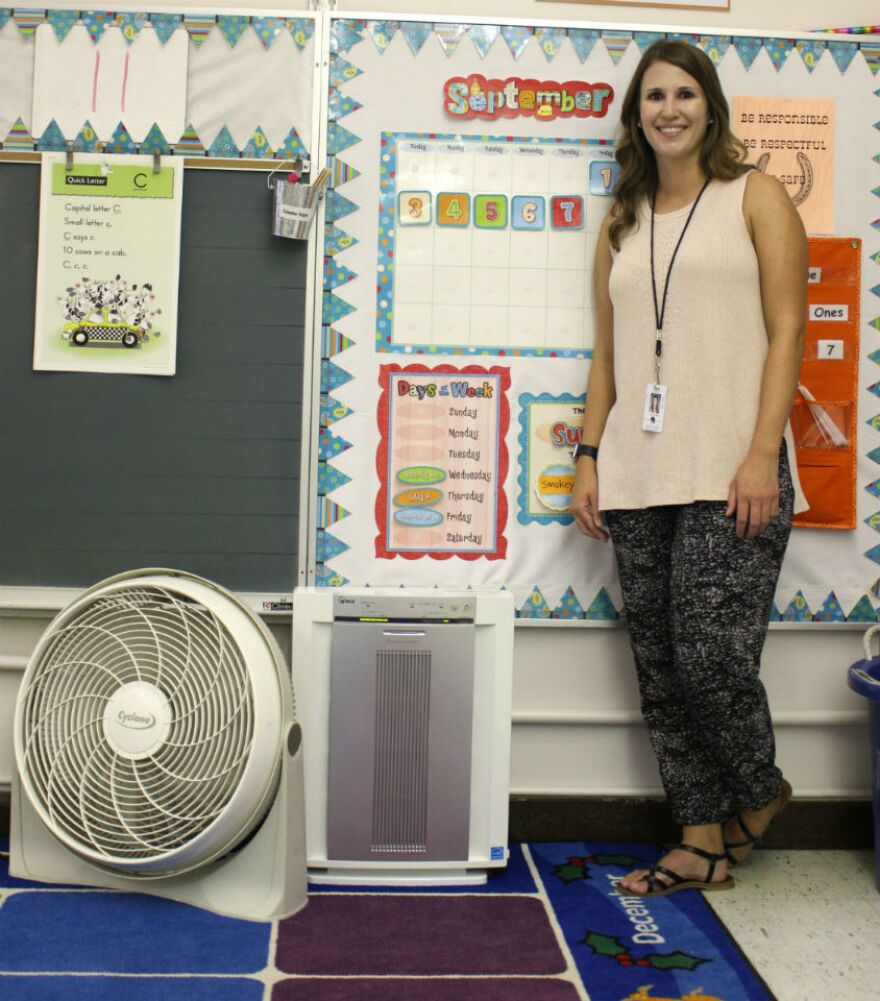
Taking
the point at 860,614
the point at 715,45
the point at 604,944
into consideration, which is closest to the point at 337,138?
the point at 715,45

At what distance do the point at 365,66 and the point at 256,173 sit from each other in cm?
34

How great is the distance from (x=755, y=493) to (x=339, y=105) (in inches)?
49.0

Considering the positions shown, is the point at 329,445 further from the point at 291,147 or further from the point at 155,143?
the point at 155,143

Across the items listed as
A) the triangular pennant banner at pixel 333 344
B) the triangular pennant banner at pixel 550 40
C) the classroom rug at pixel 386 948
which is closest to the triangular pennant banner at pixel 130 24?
the triangular pennant banner at pixel 333 344

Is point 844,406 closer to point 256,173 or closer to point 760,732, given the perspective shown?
point 760,732

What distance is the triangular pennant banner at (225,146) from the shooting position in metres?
2.22

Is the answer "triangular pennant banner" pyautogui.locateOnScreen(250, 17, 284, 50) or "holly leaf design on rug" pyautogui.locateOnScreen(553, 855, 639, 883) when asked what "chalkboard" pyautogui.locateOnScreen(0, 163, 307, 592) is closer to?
"triangular pennant banner" pyautogui.locateOnScreen(250, 17, 284, 50)

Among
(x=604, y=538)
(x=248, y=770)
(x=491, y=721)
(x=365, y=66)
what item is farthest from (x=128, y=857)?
(x=365, y=66)

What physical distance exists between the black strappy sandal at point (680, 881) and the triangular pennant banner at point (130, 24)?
211 centimetres

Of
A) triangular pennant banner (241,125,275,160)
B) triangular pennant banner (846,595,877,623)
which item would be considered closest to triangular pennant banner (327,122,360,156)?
triangular pennant banner (241,125,275,160)

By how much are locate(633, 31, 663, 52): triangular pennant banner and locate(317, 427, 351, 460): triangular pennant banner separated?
1111 millimetres

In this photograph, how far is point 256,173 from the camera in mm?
2223

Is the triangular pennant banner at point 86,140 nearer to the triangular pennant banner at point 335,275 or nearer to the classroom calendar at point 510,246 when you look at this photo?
the triangular pennant banner at point 335,275

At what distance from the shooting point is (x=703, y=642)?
6.37 feet
